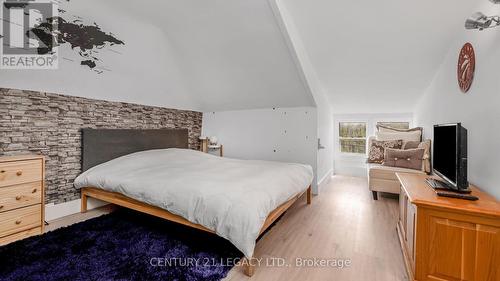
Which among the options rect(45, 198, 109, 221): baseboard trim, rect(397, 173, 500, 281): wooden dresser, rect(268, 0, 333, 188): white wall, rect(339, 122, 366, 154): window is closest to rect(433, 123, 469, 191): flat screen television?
rect(397, 173, 500, 281): wooden dresser

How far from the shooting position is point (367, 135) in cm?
529

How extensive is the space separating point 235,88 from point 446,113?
9.81 feet

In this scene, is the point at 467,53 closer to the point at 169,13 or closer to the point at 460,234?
the point at 460,234

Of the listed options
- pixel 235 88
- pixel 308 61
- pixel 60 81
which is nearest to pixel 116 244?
pixel 60 81

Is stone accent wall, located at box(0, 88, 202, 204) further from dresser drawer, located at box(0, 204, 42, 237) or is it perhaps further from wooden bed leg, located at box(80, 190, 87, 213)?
dresser drawer, located at box(0, 204, 42, 237)

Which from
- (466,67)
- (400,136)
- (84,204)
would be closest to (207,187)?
(84,204)

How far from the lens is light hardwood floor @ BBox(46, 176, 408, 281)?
66.3 inches

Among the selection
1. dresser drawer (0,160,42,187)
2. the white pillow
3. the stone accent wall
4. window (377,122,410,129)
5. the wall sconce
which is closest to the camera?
the wall sconce

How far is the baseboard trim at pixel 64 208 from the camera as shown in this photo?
255cm

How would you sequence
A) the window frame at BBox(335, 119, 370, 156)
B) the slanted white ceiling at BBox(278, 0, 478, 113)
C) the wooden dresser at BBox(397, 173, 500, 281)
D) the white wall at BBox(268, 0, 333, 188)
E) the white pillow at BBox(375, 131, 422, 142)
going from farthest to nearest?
the window frame at BBox(335, 119, 370, 156) < the white pillow at BBox(375, 131, 422, 142) < the white wall at BBox(268, 0, 333, 188) < the slanted white ceiling at BBox(278, 0, 478, 113) < the wooden dresser at BBox(397, 173, 500, 281)

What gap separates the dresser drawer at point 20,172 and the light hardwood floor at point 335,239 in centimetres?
66

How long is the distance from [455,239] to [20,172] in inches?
139

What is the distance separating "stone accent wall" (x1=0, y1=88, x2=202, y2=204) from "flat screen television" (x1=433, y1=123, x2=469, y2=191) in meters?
3.79

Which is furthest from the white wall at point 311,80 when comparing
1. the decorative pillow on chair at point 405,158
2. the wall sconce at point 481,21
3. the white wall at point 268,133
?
the wall sconce at point 481,21
